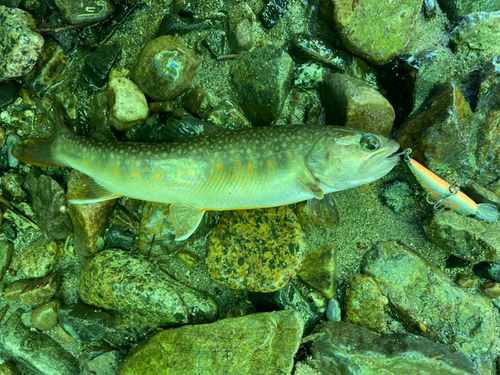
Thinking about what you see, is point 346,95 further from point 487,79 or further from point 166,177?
point 166,177

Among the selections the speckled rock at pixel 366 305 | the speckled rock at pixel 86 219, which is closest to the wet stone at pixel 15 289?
the speckled rock at pixel 86 219

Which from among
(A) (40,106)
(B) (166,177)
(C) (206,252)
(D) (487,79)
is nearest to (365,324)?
(C) (206,252)

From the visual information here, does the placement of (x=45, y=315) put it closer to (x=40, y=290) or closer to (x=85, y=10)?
(x=40, y=290)

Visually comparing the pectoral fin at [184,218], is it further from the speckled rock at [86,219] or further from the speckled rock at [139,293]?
the speckled rock at [86,219]

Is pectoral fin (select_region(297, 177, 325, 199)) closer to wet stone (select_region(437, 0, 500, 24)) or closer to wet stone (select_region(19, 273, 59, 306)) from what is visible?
wet stone (select_region(437, 0, 500, 24))

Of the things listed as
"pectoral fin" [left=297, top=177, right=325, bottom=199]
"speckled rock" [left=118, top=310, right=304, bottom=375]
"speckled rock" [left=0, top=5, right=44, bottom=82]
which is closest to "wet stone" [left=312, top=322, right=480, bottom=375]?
"speckled rock" [left=118, top=310, right=304, bottom=375]

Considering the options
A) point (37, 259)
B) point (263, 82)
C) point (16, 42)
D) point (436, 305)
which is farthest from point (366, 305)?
→ point (16, 42)
